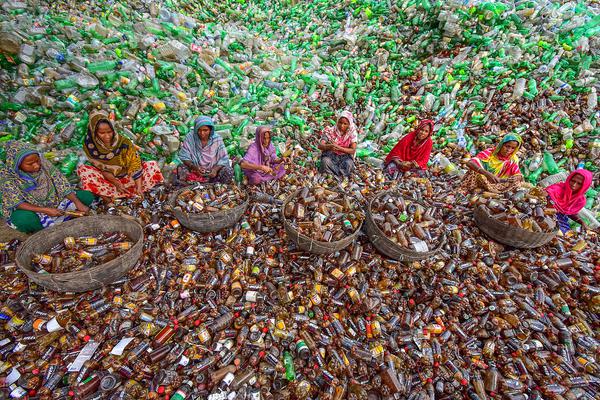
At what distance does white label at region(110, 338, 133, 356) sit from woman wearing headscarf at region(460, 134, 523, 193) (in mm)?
5227

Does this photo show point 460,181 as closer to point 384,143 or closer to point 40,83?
point 384,143

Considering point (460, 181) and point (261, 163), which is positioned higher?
point (460, 181)

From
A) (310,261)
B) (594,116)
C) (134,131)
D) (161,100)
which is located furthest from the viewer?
(594,116)

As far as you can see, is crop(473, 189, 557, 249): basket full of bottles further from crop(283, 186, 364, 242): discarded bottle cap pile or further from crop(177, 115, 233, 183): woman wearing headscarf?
crop(177, 115, 233, 183): woman wearing headscarf

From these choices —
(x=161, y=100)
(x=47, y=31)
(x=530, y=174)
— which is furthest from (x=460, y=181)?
(x=47, y=31)

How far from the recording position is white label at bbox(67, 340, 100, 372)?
248 centimetres

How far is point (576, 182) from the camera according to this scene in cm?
434

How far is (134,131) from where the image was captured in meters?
5.09

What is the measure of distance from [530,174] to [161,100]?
738 cm

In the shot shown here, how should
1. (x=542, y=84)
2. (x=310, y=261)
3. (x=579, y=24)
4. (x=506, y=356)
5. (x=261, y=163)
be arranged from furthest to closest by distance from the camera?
(x=579, y=24) → (x=542, y=84) → (x=261, y=163) → (x=310, y=261) → (x=506, y=356)

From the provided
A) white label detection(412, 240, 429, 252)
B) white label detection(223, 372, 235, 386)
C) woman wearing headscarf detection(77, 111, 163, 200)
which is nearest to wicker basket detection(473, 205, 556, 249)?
white label detection(412, 240, 429, 252)

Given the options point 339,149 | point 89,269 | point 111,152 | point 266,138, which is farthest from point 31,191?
point 339,149

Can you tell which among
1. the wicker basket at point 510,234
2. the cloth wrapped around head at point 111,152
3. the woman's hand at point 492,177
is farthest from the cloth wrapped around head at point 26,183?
the woman's hand at point 492,177

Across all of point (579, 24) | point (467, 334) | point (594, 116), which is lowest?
point (467, 334)
